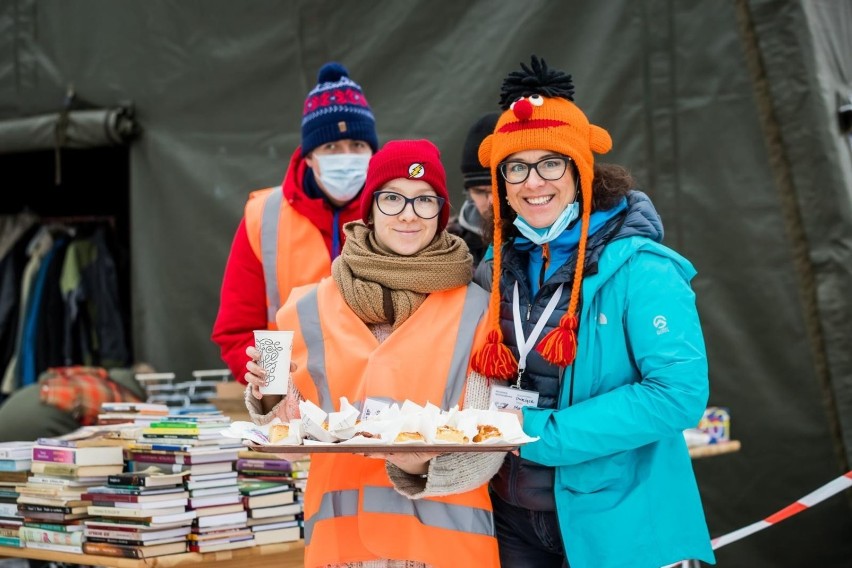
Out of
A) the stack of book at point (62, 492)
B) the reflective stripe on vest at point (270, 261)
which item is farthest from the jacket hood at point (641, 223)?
the stack of book at point (62, 492)

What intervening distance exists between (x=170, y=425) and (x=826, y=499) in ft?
9.59

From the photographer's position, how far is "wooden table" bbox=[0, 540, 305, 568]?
3.66m

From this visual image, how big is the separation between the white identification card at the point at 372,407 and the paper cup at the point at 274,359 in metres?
0.21

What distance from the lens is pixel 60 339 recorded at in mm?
6723

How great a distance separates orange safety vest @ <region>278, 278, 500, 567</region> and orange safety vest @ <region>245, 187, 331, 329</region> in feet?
2.76

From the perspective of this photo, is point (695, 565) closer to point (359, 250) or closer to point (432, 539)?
point (432, 539)

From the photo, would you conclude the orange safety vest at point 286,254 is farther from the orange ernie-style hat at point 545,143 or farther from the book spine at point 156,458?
the orange ernie-style hat at point 545,143

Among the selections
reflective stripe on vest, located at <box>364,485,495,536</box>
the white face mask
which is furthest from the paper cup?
the white face mask

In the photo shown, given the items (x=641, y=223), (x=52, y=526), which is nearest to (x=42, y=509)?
(x=52, y=526)

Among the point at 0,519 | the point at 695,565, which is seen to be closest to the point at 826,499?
the point at 695,565

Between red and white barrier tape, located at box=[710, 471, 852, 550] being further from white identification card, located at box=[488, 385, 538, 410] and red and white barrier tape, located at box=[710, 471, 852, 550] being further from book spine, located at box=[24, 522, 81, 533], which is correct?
book spine, located at box=[24, 522, 81, 533]

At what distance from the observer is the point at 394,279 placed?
8.73ft

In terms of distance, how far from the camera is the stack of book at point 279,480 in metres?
3.94

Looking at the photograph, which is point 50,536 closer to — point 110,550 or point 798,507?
point 110,550
